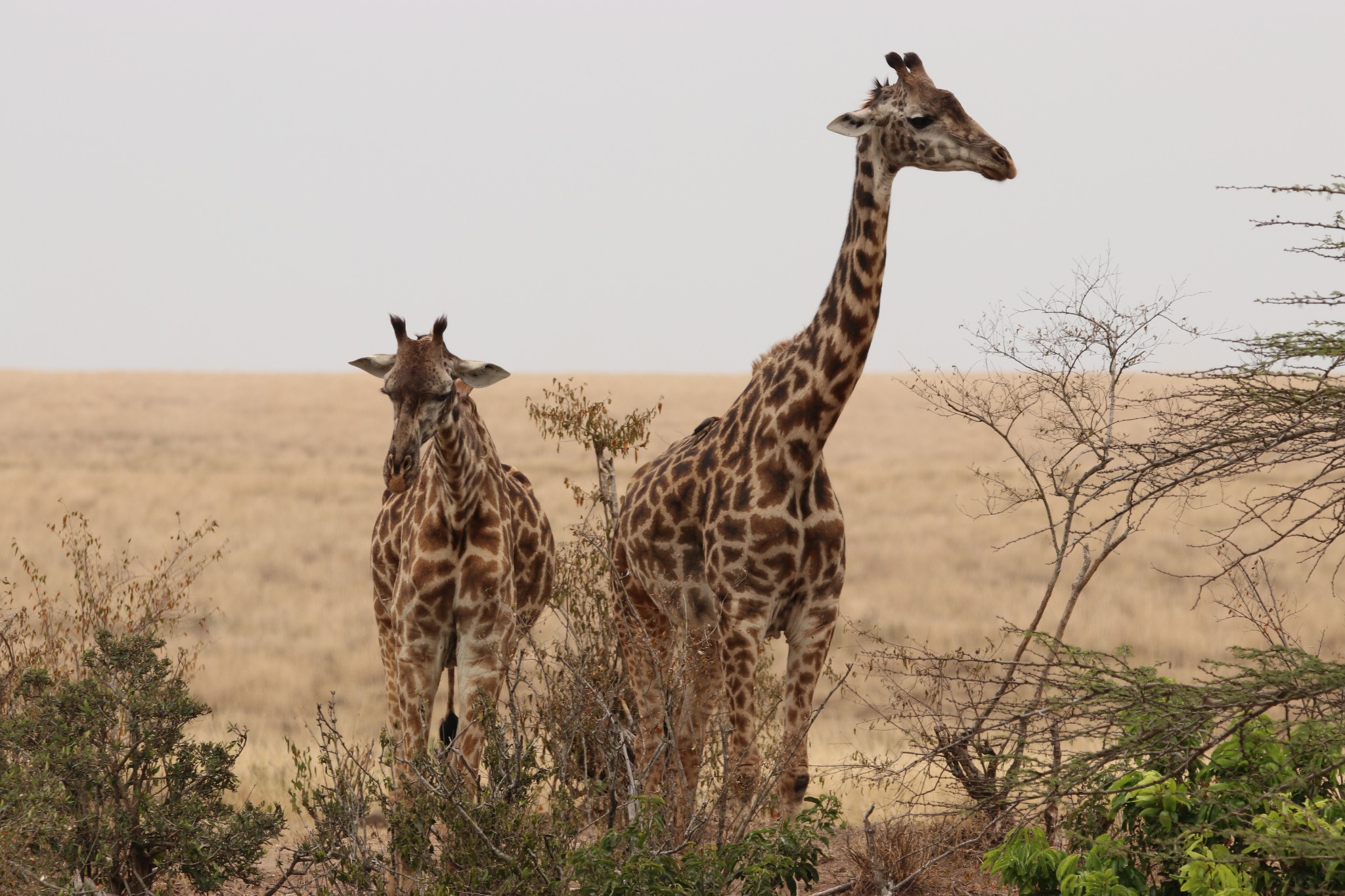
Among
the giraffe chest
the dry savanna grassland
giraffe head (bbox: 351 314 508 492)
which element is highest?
giraffe head (bbox: 351 314 508 492)

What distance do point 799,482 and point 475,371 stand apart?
198 cm

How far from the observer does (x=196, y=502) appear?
95.7 ft

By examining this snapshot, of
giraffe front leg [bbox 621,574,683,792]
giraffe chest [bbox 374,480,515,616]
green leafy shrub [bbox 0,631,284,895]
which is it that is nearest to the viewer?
green leafy shrub [bbox 0,631,284,895]

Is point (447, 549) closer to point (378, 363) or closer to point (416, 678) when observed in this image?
point (416, 678)

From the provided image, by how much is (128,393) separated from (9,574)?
78.9ft

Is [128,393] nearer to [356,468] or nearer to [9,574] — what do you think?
[356,468]

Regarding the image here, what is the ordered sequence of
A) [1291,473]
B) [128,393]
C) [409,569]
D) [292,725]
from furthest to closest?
[128,393] < [1291,473] < [292,725] < [409,569]

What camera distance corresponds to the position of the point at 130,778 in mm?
7402

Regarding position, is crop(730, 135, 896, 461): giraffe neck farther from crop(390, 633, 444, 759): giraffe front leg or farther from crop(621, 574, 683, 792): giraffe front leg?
crop(390, 633, 444, 759): giraffe front leg

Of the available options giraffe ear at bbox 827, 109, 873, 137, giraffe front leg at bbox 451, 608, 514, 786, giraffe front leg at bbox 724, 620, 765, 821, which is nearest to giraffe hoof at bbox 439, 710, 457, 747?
giraffe front leg at bbox 451, 608, 514, 786

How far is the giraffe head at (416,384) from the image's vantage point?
22.3ft

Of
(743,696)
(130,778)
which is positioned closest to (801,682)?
A: (743,696)

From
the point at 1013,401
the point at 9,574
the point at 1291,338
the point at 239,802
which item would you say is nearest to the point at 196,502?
the point at 9,574

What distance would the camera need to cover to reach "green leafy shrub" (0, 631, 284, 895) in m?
7.18
